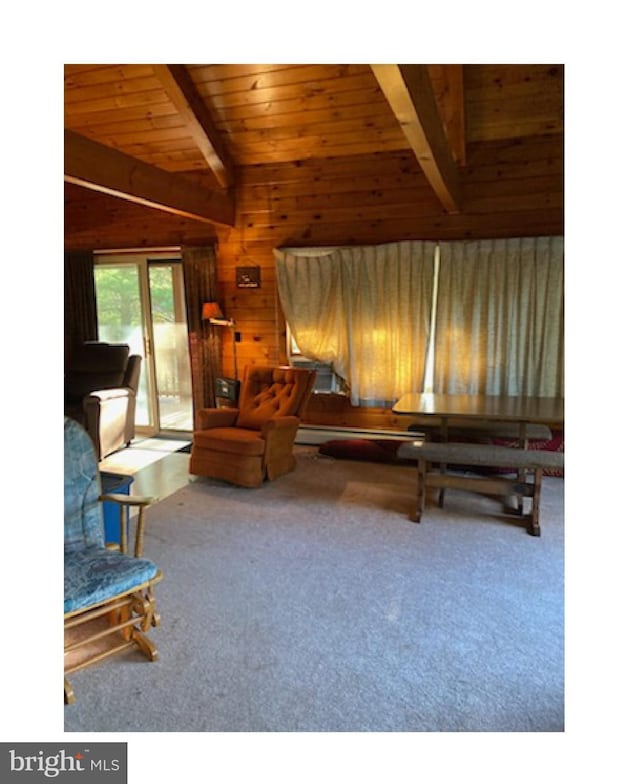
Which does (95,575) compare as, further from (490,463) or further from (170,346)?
(170,346)

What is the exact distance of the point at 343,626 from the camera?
81.3 inches

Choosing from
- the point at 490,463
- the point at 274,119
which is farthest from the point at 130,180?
the point at 490,463

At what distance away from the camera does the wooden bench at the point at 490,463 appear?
2900mm

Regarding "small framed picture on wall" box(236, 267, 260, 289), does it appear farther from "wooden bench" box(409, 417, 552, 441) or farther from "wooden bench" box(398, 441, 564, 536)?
"wooden bench" box(398, 441, 564, 536)

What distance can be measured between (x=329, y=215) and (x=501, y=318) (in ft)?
6.09

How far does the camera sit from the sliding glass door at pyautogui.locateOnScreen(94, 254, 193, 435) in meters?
5.48

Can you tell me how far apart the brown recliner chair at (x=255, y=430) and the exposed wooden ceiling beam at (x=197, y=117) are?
1963mm

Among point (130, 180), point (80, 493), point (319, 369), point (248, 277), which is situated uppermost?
point (130, 180)

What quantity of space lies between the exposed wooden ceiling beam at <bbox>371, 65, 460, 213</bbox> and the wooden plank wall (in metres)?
0.70

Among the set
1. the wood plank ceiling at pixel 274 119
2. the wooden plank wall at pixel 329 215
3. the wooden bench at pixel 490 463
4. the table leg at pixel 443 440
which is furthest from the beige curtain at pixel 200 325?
the wooden bench at pixel 490 463

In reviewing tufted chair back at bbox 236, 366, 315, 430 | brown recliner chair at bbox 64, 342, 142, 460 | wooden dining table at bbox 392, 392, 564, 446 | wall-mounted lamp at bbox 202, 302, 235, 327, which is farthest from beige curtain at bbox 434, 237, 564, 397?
brown recliner chair at bbox 64, 342, 142, 460
